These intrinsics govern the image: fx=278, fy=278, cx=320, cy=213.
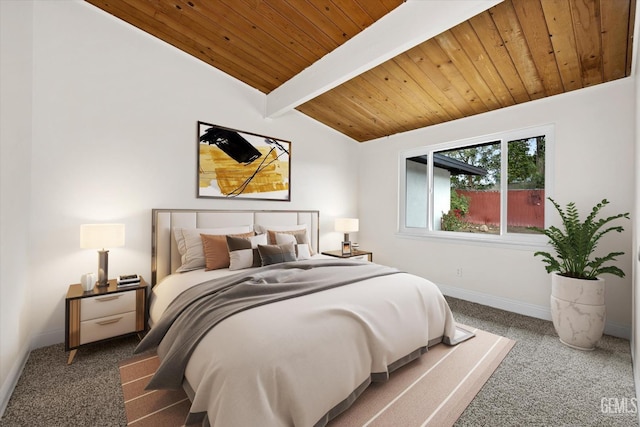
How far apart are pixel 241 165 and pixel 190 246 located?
1240mm

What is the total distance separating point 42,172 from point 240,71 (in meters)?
2.21

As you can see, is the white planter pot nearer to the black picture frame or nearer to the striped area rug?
the striped area rug

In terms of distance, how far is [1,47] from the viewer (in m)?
1.78

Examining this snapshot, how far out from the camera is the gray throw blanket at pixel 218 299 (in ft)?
5.10

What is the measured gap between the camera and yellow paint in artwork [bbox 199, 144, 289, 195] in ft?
10.8

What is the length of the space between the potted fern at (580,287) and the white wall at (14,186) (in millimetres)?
4134

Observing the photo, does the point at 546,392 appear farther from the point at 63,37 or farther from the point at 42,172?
the point at 63,37

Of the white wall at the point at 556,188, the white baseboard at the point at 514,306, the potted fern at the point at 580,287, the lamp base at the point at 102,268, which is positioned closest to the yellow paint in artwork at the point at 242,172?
the lamp base at the point at 102,268

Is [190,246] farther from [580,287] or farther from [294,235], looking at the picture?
[580,287]

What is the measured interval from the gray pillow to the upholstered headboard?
2.60 ft

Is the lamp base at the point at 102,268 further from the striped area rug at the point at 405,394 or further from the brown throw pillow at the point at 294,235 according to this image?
the brown throw pillow at the point at 294,235

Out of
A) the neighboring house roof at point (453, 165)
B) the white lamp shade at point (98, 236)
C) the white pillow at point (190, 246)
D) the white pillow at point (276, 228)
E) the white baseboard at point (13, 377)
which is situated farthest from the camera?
the neighboring house roof at point (453, 165)

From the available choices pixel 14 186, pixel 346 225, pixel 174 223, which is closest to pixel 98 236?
pixel 14 186

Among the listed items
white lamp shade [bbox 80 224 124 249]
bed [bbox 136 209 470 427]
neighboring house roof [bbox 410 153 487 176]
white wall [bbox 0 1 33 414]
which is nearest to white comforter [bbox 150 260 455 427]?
bed [bbox 136 209 470 427]
